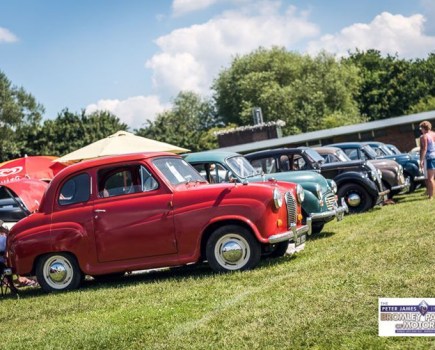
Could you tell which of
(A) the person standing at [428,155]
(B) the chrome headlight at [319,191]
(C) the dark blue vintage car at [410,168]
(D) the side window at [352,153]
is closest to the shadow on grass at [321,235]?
(B) the chrome headlight at [319,191]

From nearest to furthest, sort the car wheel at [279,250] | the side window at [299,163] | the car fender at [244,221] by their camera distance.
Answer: the car fender at [244,221]
the car wheel at [279,250]
the side window at [299,163]

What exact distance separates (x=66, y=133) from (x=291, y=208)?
4268 cm

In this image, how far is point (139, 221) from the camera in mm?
A: 9047

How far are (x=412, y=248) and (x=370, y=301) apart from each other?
2.67 m

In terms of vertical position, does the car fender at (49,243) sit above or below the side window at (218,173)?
below

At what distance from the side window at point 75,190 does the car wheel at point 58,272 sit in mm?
774

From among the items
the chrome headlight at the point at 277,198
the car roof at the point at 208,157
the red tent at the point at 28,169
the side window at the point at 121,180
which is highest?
the red tent at the point at 28,169

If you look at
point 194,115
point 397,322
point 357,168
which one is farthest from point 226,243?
point 194,115

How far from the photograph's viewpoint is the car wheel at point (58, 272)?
9.41 metres

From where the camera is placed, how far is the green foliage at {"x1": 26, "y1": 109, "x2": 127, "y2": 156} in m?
49.6

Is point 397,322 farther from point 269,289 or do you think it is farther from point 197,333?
point 269,289

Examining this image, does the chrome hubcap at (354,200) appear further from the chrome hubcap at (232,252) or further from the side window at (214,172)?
the chrome hubcap at (232,252)

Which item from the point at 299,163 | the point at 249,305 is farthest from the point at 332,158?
the point at 249,305

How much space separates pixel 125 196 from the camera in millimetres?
9258
